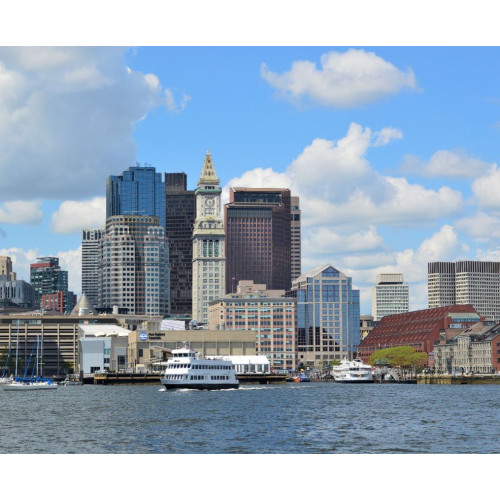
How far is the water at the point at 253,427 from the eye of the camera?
7612 centimetres

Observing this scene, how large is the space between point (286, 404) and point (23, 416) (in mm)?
37121

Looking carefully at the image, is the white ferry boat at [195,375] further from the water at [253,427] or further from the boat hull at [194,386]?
the water at [253,427]

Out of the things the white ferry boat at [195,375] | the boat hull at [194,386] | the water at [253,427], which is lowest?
the water at [253,427]

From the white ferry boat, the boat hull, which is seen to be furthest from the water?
the white ferry boat

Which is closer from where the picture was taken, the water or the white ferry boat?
Result: the water

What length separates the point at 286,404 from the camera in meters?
137

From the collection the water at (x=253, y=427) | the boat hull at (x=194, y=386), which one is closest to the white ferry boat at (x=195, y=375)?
the boat hull at (x=194, y=386)

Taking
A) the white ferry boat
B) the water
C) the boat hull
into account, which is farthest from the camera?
the white ferry boat

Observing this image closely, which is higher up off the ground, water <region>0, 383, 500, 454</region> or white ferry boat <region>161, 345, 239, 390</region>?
white ferry boat <region>161, 345, 239, 390</region>

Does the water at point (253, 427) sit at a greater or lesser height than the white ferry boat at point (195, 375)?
lesser

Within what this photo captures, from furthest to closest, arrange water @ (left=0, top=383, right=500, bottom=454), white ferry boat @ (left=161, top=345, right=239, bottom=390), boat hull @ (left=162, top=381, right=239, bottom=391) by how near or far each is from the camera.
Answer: white ferry boat @ (left=161, top=345, right=239, bottom=390)
boat hull @ (left=162, top=381, right=239, bottom=391)
water @ (left=0, top=383, right=500, bottom=454)

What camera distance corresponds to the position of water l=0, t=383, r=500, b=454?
7612cm

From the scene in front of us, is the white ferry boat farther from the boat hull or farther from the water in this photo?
the water
